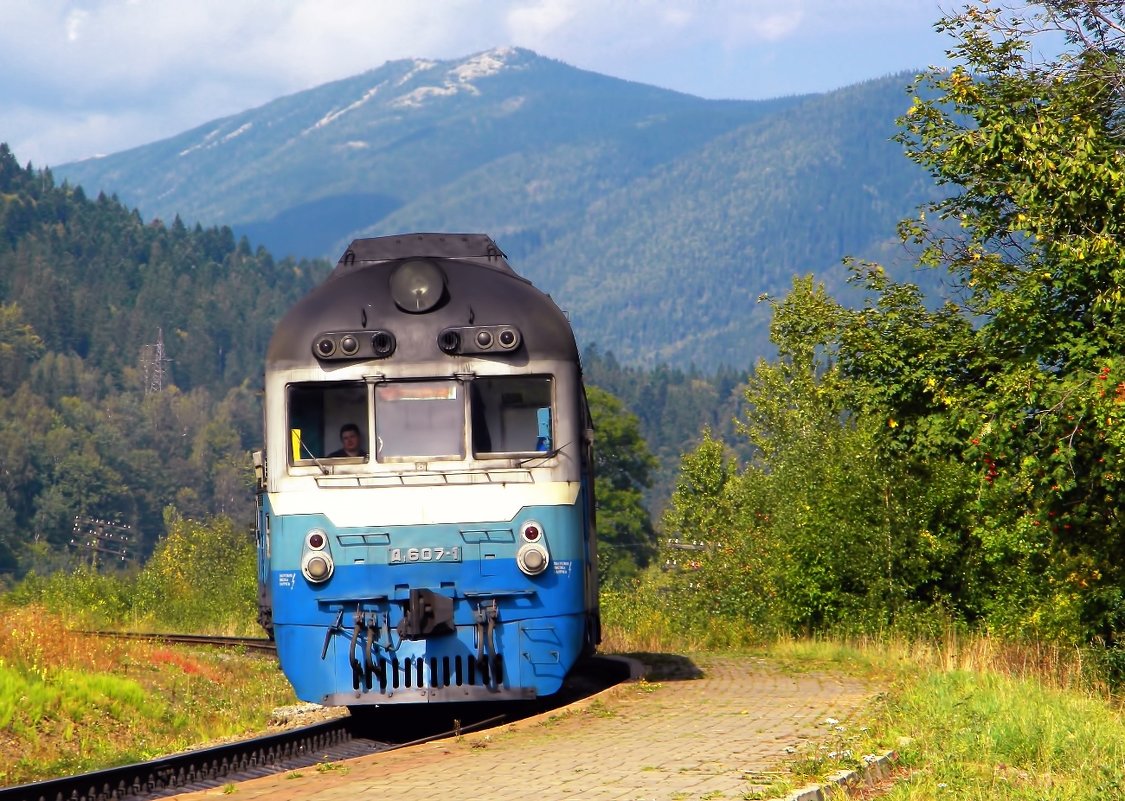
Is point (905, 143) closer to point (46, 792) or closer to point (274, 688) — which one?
point (274, 688)

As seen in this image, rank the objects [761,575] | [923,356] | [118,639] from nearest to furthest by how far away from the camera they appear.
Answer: [923,356]
[118,639]
[761,575]

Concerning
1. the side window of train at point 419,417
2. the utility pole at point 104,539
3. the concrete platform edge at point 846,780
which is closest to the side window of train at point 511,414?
the side window of train at point 419,417

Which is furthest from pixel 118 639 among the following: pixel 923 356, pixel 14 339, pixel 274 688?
pixel 14 339

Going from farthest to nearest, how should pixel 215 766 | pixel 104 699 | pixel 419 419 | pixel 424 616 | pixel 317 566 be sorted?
pixel 104 699 → pixel 419 419 → pixel 317 566 → pixel 424 616 → pixel 215 766

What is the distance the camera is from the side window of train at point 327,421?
14.6 meters

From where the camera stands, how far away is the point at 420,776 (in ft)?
36.4

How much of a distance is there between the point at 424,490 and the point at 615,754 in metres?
3.53

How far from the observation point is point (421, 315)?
1477 cm

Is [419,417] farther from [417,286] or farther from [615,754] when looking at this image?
[615,754]

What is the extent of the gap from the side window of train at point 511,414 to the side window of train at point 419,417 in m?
0.17

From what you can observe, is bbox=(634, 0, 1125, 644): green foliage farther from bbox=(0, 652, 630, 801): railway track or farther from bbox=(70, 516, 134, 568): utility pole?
bbox=(70, 516, 134, 568): utility pole

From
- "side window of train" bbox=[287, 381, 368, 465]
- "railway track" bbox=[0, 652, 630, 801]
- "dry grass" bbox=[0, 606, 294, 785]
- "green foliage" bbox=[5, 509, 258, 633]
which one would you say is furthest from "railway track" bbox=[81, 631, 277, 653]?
"side window of train" bbox=[287, 381, 368, 465]

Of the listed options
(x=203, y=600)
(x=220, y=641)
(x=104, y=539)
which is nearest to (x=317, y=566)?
(x=220, y=641)

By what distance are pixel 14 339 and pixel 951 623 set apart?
177020 millimetres
